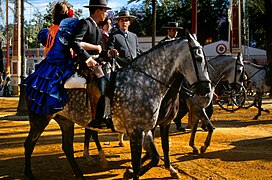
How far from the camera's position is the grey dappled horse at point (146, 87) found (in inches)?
204

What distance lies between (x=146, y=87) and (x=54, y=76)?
144 cm

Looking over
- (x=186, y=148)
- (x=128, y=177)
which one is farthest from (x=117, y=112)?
(x=186, y=148)

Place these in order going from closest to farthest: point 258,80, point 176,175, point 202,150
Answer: point 176,175
point 202,150
point 258,80

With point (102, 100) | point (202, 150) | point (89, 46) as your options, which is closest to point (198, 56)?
point (102, 100)

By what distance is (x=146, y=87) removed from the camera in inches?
208

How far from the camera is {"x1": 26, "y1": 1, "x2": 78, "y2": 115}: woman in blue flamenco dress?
5.55 meters

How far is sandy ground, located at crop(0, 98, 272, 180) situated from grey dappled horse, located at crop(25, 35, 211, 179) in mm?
1342

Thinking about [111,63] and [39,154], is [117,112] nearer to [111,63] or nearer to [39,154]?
[111,63]

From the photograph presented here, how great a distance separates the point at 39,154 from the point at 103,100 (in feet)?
11.9

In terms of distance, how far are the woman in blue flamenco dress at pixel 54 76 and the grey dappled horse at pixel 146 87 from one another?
379mm

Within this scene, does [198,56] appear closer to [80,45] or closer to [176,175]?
[80,45]

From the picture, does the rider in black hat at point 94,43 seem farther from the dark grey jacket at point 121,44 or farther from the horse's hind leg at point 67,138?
the dark grey jacket at point 121,44

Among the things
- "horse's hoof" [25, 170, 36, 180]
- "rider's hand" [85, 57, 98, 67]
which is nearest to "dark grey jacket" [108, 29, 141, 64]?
"rider's hand" [85, 57, 98, 67]

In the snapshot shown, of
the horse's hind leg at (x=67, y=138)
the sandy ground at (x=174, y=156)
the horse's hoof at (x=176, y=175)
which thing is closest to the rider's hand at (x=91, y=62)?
the horse's hind leg at (x=67, y=138)
